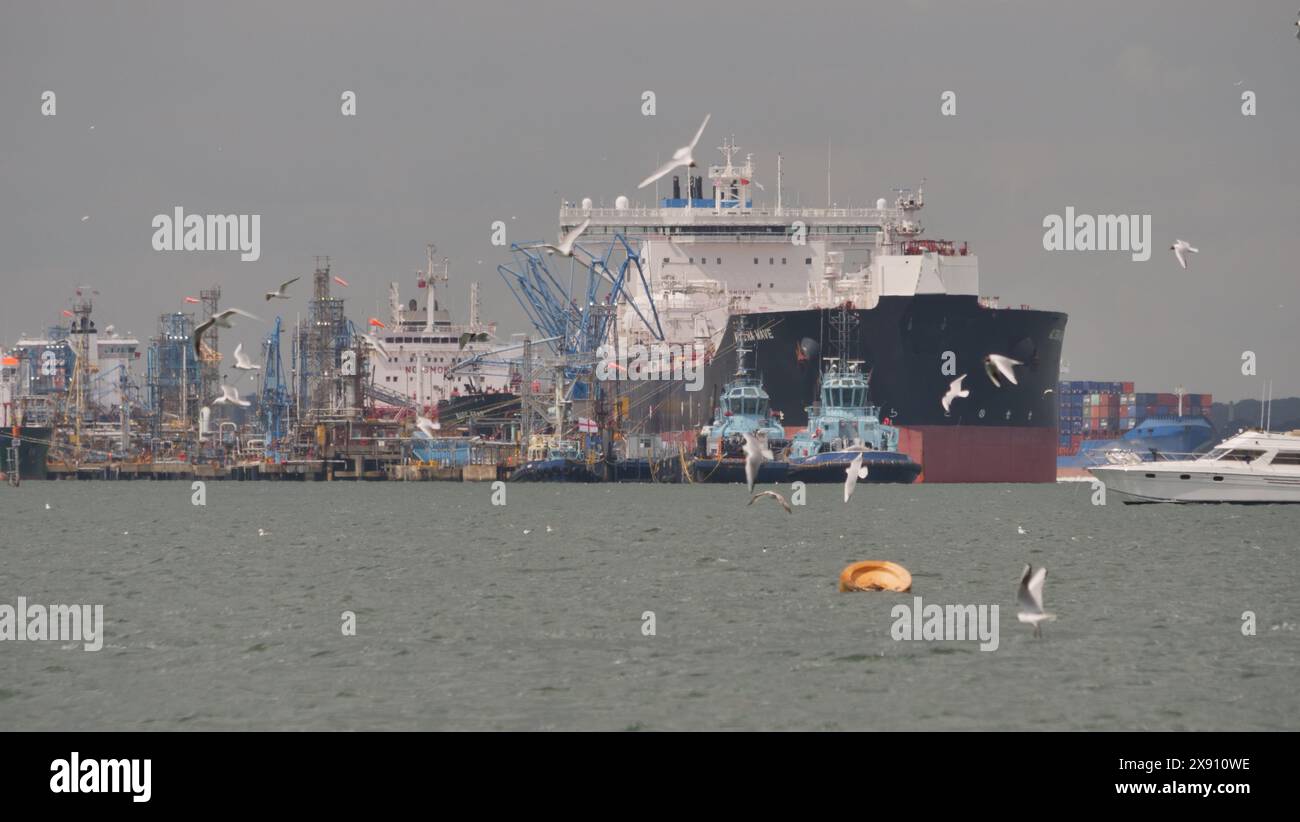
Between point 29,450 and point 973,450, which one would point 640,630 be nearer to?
point 973,450

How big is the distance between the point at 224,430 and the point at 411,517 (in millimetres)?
118522

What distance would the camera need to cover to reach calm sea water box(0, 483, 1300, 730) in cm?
2444

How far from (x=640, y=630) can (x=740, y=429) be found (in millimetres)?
69654

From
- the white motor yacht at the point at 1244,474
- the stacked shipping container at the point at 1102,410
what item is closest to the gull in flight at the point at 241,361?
the white motor yacht at the point at 1244,474

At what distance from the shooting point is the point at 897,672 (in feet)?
90.1

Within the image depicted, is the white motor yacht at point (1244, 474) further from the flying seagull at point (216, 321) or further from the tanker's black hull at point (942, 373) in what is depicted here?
the flying seagull at point (216, 321)

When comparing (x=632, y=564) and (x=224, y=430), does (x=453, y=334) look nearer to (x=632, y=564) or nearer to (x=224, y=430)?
(x=224, y=430)

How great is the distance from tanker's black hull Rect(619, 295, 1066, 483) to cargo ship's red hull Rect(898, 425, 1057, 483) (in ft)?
0.19

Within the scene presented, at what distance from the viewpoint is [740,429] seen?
4011 inches

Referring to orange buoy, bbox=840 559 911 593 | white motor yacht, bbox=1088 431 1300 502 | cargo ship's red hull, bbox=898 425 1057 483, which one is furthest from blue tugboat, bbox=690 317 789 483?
orange buoy, bbox=840 559 911 593

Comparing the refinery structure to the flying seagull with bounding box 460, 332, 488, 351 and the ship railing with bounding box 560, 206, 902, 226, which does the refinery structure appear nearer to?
the ship railing with bounding box 560, 206, 902, 226

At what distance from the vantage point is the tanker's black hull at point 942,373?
96.6m

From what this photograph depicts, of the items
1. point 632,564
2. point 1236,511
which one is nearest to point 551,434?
point 1236,511

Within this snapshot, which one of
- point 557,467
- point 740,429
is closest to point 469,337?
point 740,429
